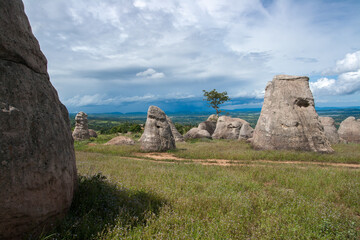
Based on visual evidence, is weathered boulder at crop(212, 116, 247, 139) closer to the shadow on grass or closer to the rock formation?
the rock formation

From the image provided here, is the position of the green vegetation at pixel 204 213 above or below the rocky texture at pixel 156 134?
below

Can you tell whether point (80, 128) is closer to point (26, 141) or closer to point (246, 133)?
point (246, 133)

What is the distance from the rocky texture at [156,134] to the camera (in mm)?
16797

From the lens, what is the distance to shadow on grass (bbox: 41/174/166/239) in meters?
3.57

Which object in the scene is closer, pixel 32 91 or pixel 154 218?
pixel 32 91

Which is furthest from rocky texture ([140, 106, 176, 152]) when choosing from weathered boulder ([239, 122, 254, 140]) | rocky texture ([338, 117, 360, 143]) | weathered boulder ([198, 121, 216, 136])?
rocky texture ([338, 117, 360, 143])

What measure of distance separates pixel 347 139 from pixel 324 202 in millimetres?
27544

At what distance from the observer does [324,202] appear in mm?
5527

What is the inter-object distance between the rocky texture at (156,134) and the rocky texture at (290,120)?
704 cm

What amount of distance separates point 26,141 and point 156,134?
14.0 m

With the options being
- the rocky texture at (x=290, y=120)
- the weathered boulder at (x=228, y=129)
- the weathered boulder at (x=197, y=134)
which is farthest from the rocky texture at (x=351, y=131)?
the weathered boulder at (x=197, y=134)

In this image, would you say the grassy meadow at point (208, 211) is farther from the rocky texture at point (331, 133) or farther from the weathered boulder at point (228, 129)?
the weathered boulder at point (228, 129)

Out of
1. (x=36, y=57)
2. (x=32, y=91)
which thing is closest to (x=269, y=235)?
(x=32, y=91)

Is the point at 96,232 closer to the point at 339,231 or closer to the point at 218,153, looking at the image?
the point at 339,231
